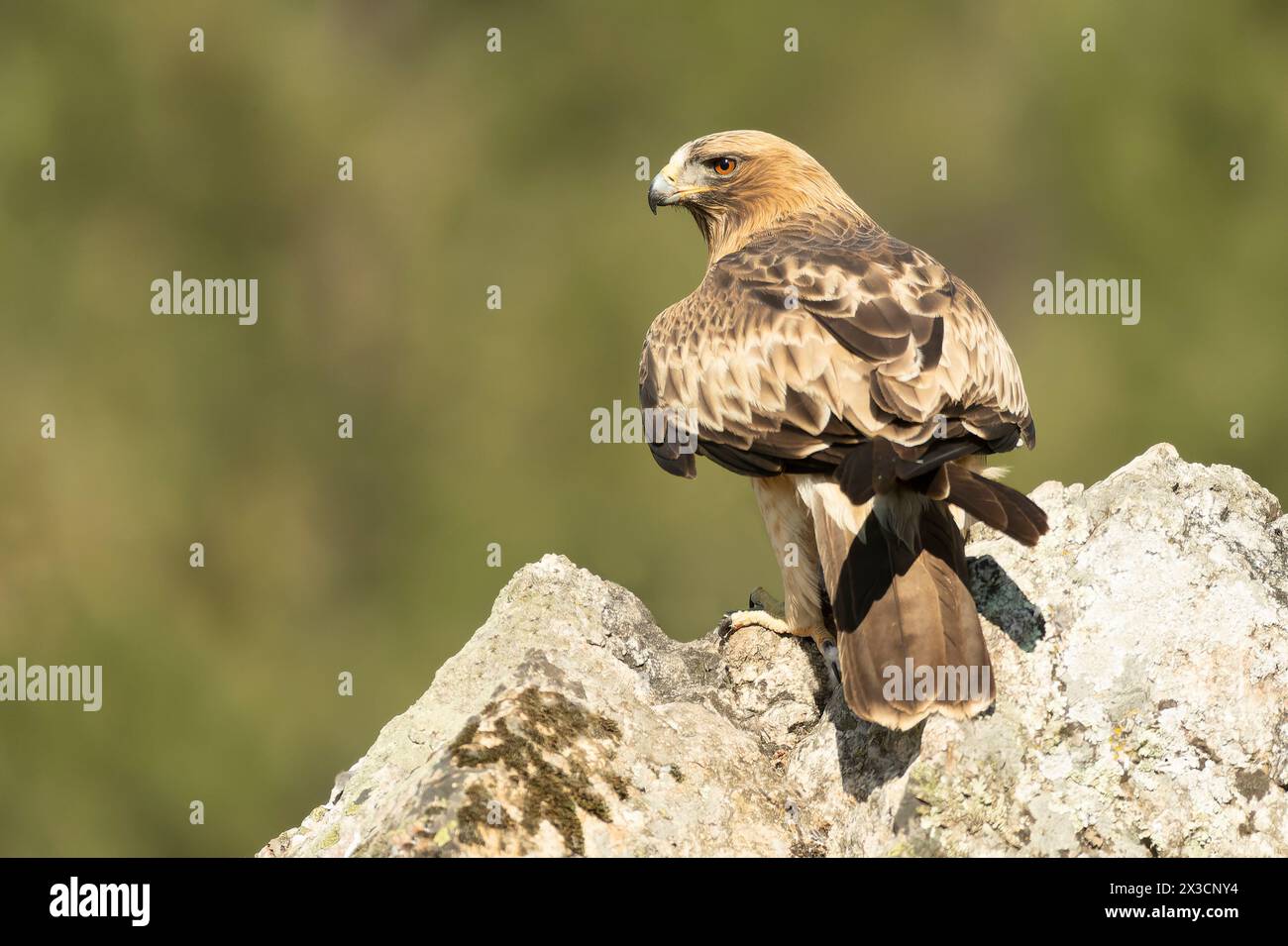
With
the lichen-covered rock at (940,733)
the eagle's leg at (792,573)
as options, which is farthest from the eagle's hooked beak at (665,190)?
the lichen-covered rock at (940,733)

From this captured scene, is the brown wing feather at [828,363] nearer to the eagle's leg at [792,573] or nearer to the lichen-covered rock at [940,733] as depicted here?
the eagle's leg at [792,573]

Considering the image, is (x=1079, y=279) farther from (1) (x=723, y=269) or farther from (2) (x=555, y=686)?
(2) (x=555, y=686)

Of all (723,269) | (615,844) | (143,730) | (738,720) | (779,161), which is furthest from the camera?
(143,730)

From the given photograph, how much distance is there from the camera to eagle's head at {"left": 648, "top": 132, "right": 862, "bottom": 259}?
7633 mm

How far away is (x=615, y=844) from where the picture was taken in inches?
174

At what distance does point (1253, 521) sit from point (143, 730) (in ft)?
56.5

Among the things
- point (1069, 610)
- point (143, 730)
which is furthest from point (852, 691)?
point (143, 730)

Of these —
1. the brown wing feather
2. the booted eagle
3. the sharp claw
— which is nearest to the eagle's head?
the booted eagle

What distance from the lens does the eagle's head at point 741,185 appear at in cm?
763

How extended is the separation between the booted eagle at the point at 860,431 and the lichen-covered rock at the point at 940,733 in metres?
0.24

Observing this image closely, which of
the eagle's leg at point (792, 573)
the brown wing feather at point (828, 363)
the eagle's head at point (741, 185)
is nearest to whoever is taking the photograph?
the brown wing feather at point (828, 363)

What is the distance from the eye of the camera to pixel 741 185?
780 cm

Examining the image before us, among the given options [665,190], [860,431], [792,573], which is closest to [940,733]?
[860,431]

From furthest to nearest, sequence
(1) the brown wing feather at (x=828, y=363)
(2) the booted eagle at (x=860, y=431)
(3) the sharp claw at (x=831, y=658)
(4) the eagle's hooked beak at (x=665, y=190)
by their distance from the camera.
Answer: (4) the eagle's hooked beak at (x=665, y=190)
(3) the sharp claw at (x=831, y=658)
(1) the brown wing feather at (x=828, y=363)
(2) the booted eagle at (x=860, y=431)
